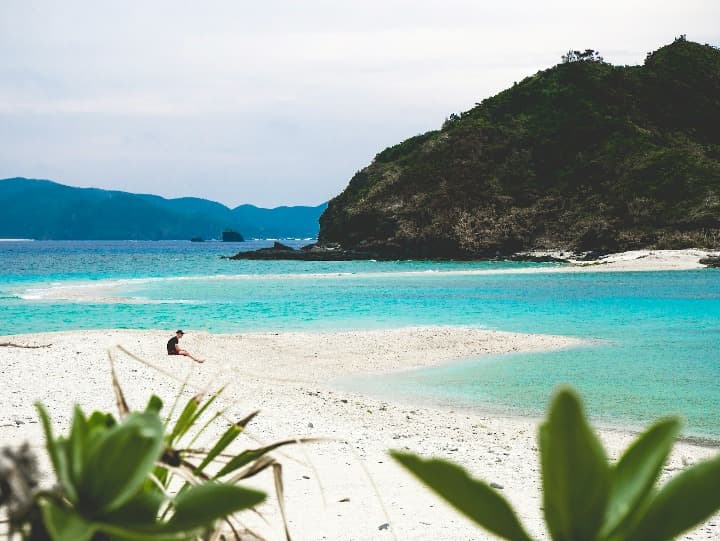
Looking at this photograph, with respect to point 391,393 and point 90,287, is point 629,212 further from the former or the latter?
point 391,393

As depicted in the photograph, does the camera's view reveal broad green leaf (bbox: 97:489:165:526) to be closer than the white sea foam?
Yes

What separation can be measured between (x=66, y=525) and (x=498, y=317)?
86.3 ft

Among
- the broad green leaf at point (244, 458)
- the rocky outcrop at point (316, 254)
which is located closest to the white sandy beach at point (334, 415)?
the broad green leaf at point (244, 458)

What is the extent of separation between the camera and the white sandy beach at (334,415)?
18.6ft

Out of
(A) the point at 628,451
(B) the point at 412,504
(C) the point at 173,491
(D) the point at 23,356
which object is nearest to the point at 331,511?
(B) the point at 412,504

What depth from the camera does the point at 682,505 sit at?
722mm

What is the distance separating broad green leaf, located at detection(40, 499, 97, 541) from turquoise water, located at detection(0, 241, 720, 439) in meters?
10.1

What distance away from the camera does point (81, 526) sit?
761 mm

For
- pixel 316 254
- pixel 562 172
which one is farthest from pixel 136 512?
pixel 562 172

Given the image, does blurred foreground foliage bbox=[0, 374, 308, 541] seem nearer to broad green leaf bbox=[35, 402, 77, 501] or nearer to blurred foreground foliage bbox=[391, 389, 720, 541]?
broad green leaf bbox=[35, 402, 77, 501]

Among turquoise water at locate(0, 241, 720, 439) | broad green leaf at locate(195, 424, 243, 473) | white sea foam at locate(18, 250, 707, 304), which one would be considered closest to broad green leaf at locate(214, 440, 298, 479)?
broad green leaf at locate(195, 424, 243, 473)

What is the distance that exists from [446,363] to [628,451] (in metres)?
15.8

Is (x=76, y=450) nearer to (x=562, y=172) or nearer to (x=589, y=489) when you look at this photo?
(x=589, y=489)

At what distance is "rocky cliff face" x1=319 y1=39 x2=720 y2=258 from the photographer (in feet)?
243
